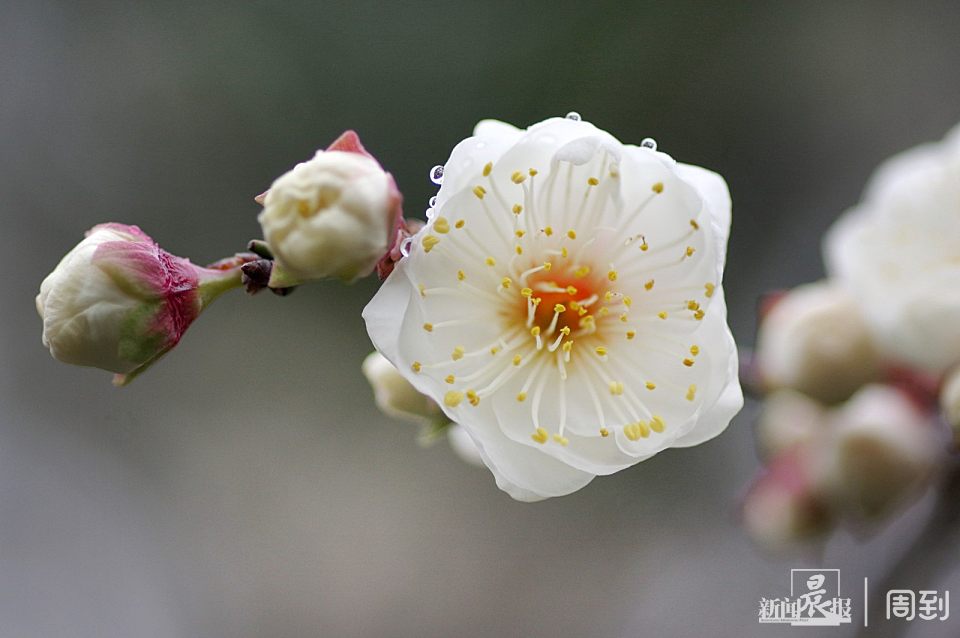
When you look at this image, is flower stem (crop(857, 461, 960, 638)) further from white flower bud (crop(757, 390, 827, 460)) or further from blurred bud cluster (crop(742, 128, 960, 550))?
white flower bud (crop(757, 390, 827, 460))

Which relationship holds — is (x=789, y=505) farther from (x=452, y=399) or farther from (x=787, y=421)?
(x=452, y=399)

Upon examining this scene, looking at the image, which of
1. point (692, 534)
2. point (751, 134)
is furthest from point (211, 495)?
point (751, 134)

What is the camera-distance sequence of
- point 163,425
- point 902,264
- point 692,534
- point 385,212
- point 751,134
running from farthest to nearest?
point 163,425 → point 751,134 → point 692,534 → point 902,264 → point 385,212

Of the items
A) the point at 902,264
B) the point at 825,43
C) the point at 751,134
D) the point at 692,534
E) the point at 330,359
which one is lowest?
the point at 902,264

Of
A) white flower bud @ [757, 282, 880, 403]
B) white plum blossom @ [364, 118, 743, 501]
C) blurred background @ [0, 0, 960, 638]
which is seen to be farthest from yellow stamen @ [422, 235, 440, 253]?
blurred background @ [0, 0, 960, 638]

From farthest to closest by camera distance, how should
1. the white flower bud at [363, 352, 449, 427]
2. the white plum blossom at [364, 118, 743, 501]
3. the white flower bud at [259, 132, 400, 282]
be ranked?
the white flower bud at [363, 352, 449, 427], the white plum blossom at [364, 118, 743, 501], the white flower bud at [259, 132, 400, 282]

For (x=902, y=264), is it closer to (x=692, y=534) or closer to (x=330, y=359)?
(x=692, y=534)
